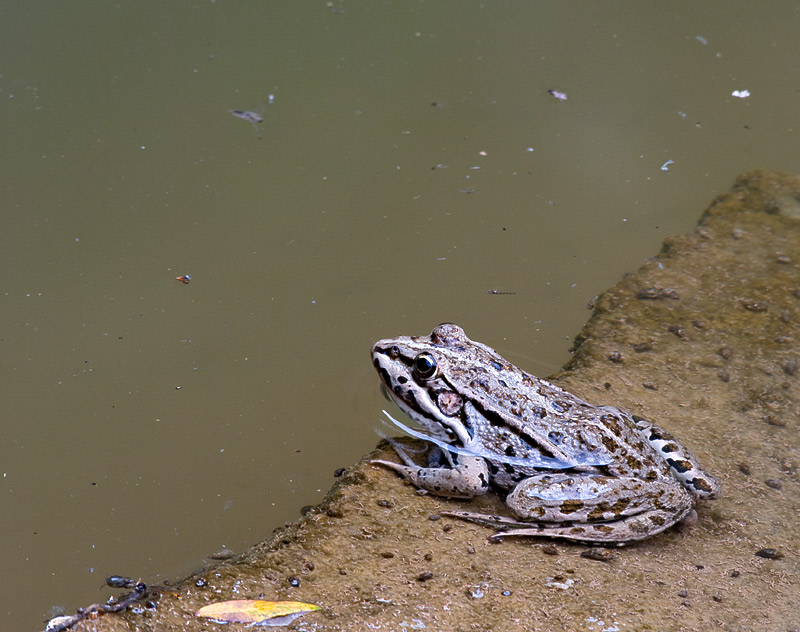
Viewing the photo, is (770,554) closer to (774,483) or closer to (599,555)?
(774,483)

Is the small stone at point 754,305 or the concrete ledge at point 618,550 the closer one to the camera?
the concrete ledge at point 618,550

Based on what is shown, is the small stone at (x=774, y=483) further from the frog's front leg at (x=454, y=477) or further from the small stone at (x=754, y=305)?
the small stone at (x=754, y=305)

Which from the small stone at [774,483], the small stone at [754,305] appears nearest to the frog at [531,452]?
the small stone at [774,483]

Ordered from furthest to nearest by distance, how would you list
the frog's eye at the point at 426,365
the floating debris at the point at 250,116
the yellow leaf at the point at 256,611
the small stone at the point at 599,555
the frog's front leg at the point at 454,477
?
the floating debris at the point at 250,116, the frog's eye at the point at 426,365, the frog's front leg at the point at 454,477, the small stone at the point at 599,555, the yellow leaf at the point at 256,611

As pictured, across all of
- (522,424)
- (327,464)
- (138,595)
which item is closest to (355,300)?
(327,464)

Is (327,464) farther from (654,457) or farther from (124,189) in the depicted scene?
(124,189)

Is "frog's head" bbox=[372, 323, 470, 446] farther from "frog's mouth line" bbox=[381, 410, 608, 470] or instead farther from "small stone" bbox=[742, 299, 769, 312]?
"small stone" bbox=[742, 299, 769, 312]

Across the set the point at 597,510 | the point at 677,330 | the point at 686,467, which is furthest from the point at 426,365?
the point at 677,330
